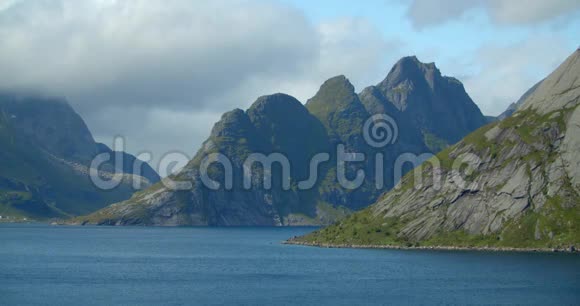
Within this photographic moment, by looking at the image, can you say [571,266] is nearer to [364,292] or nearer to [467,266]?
[467,266]

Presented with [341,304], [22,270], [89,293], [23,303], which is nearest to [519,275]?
[341,304]

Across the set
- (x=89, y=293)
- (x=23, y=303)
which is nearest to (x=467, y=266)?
(x=89, y=293)

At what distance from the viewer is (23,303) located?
122m

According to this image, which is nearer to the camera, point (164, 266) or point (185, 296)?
point (185, 296)

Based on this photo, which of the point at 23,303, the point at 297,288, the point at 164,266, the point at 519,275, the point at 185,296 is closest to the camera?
the point at 23,303

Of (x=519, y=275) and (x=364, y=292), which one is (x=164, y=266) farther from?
(x=519, y=275)

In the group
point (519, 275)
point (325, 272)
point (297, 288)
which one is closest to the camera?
point (297, 288)

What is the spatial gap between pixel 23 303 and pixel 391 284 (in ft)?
221

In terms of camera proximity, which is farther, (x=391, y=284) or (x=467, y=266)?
(x=467, y=266)

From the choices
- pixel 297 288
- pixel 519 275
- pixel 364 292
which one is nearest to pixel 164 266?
pixel 297 288

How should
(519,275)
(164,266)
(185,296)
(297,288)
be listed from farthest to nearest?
(164,266)
(519,275)
(297,288)
(185,296)

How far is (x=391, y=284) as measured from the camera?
495 ft

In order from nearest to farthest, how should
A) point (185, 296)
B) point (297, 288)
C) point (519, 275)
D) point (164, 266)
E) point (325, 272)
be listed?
point (185, 296), point (297, 288), point (519, 275), point (325, 272), point (164, 266)

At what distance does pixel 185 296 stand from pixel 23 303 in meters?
26.1
